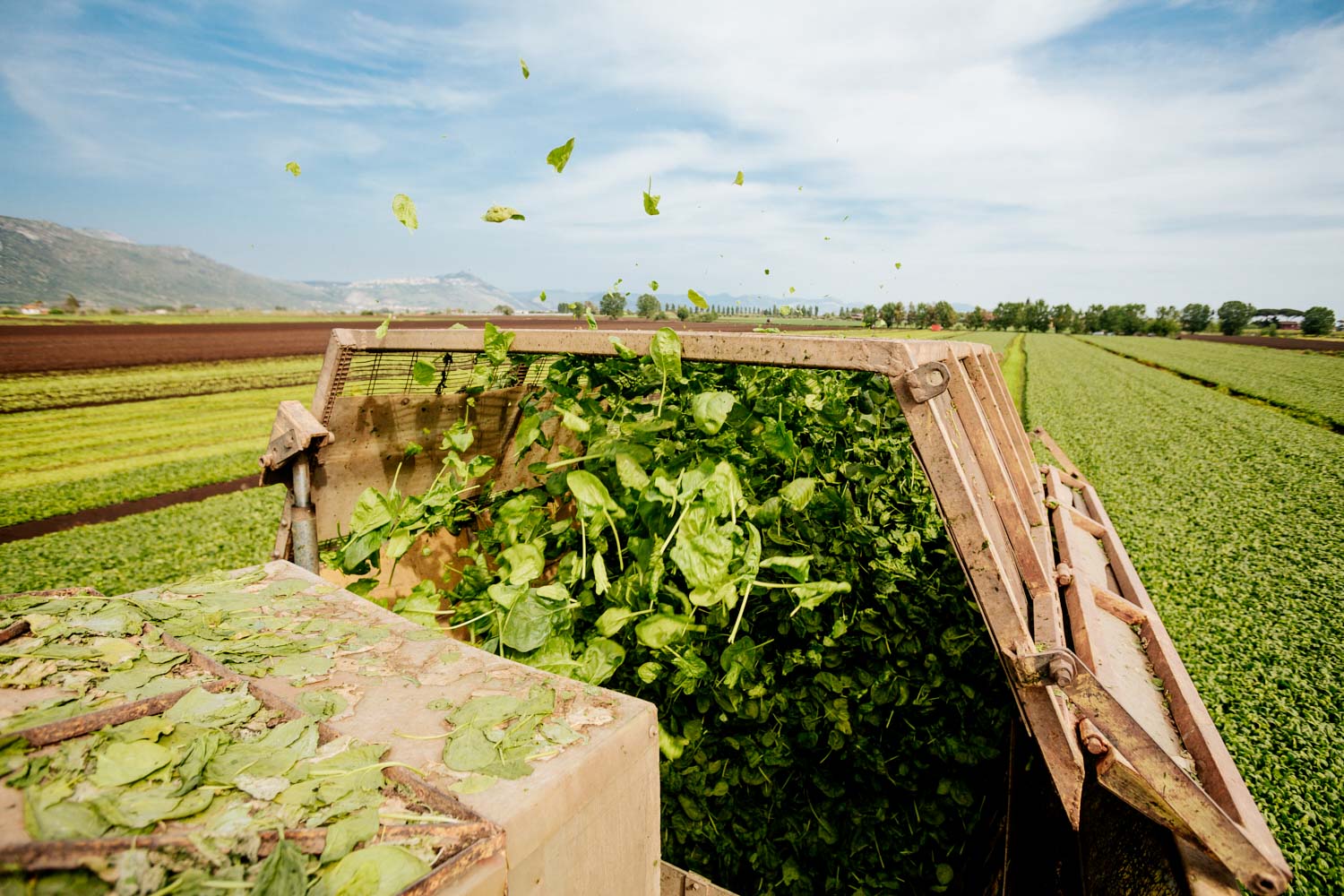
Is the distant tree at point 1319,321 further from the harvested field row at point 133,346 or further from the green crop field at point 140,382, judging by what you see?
the green crop field at point 140,382

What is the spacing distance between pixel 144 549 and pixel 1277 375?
1753 inches

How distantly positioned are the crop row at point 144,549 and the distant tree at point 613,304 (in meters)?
5.29

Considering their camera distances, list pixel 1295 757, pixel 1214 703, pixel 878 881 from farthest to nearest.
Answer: pixel 1214 703
pixel 1295 757
pixel 878 881

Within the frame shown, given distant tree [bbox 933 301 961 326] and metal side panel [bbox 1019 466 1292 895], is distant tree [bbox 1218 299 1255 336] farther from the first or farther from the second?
metal side panel [bbox 1019 466 1292 895]

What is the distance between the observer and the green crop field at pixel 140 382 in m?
19.1

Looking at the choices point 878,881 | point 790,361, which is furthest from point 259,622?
point 878,881

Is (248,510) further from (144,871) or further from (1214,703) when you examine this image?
(1214,703)

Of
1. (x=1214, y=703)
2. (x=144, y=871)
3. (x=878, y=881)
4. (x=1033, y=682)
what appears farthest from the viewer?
(x=1214, y=703)

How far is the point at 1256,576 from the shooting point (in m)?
6.15

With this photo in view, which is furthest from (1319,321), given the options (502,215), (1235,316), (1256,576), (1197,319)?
(502,215)

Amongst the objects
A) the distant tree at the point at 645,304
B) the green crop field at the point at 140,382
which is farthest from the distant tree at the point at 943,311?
the green crop field at the point at 140,382

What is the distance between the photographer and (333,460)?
248 cm

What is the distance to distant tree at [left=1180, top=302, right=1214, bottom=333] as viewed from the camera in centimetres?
10138

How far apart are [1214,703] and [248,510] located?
11.5 meters
